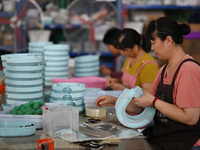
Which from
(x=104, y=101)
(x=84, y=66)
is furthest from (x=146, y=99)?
(x=84, y=66)

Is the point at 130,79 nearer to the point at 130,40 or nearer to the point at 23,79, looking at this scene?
the point at 130,40

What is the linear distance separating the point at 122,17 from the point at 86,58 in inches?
104

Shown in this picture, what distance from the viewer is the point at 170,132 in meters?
1.91

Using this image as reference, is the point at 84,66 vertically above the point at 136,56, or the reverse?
the point at 136,56

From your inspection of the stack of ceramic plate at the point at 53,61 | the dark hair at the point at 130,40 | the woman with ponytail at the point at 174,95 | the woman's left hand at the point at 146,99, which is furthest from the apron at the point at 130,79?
the woman's left hand at the point at 146,99

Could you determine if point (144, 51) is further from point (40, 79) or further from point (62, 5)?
point (62, 5)

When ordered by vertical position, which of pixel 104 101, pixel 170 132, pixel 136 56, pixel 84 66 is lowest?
pixel 170 132

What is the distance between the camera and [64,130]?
1649 millimetres

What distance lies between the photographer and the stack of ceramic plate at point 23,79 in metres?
2.07

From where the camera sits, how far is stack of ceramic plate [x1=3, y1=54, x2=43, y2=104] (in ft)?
A: 6.79

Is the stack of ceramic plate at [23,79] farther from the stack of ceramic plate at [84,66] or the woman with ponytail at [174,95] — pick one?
the stack of ceramic plate at [84,66]

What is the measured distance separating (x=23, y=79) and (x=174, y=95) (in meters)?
0.97

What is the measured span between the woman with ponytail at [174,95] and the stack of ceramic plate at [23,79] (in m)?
0.70

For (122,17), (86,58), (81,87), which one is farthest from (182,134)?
(122,17)
